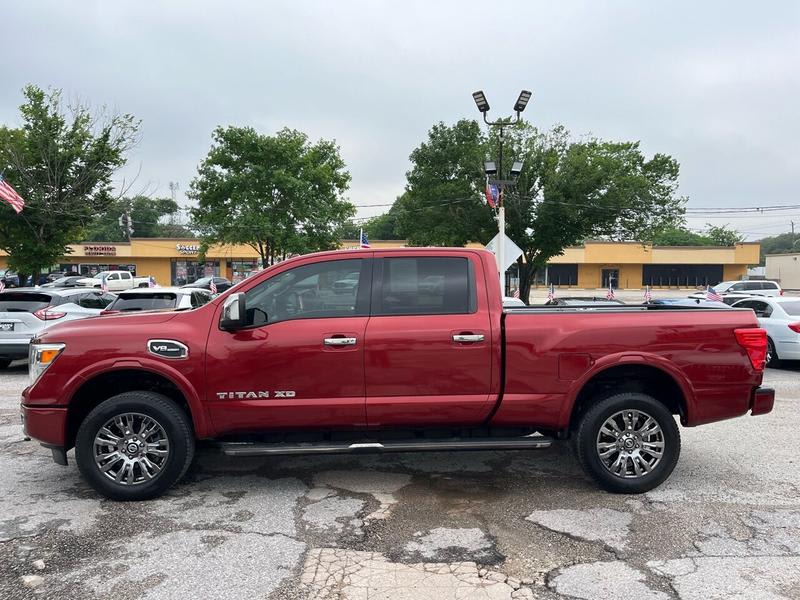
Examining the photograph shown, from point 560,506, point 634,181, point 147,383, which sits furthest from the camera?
point 634,181

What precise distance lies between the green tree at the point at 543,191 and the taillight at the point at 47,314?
19.4 metres

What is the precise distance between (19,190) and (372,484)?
18.7 m

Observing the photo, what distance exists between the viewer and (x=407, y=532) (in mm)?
4078

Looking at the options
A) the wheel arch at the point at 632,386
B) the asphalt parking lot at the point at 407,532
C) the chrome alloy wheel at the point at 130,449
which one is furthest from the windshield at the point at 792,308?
the chrome alloy wheel at the point at 130,449

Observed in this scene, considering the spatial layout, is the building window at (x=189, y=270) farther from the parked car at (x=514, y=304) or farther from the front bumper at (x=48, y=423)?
the front bumper at (x=48, y=423)

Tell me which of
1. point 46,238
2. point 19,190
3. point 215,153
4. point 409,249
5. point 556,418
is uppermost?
point 215,153

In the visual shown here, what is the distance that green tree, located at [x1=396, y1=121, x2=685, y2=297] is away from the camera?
84.4 feet

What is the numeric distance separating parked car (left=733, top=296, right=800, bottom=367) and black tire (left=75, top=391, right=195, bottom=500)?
10614mm

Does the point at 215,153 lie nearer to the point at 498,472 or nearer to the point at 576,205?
the point at 576,205

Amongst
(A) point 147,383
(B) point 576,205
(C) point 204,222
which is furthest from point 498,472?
(C) point 204,222

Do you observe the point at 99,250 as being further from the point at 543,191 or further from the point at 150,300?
the point at 150,300

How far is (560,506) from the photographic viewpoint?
456cm

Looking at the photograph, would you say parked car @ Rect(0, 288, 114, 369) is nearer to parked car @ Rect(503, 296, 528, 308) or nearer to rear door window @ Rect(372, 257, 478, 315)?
parked car @ Rect(503, 296, 528, 308)

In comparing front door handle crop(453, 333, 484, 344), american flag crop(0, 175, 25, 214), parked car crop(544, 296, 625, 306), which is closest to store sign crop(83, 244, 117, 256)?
american flag crop(0, 175, 25, 214)
